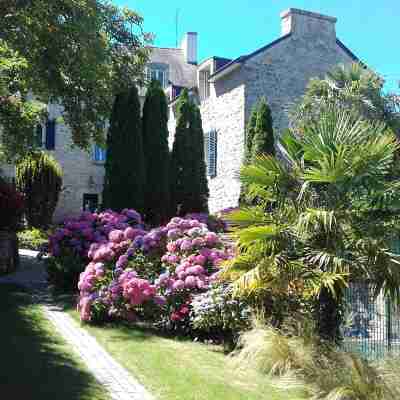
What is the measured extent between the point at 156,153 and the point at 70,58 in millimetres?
5635

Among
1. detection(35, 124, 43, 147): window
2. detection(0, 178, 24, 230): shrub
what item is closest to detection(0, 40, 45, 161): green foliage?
detection(35, 124, 43, 147): window

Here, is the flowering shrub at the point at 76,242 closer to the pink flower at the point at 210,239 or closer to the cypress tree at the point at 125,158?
the pink flower at the point at 210,239

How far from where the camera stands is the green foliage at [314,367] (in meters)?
6.38

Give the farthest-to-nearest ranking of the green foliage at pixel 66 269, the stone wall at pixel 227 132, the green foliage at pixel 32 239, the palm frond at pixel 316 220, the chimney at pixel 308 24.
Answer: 1. the chimney at pixel 308 24
2. the stone wall at pixel 227 132
3. the green foliage at pixel 32 239
4. the green foliage at pixel 66 269
5. the palm frond at pixel 316 220

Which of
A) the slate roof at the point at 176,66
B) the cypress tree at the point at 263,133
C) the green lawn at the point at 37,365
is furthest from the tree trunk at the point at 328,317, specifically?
the slate roof at the point at 176,66

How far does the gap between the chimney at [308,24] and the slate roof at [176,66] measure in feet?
→ 33.6

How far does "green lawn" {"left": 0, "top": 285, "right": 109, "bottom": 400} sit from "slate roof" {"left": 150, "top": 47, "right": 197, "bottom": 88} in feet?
80.3

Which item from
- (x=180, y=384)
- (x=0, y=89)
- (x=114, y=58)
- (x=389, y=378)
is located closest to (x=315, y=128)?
(x=389, y=378)

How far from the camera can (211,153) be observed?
24062 mm

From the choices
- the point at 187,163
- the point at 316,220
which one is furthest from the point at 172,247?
the point at 187,163

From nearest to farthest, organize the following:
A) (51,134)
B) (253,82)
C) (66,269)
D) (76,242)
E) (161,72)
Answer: (66,269), (76,242), (253,82), (51,134), (161,72)

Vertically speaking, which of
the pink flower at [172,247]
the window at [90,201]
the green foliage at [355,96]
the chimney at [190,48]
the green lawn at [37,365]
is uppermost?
the chimney at [190,48]

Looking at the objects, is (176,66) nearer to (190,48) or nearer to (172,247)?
(190,48)

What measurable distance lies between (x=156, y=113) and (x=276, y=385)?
1351cm
